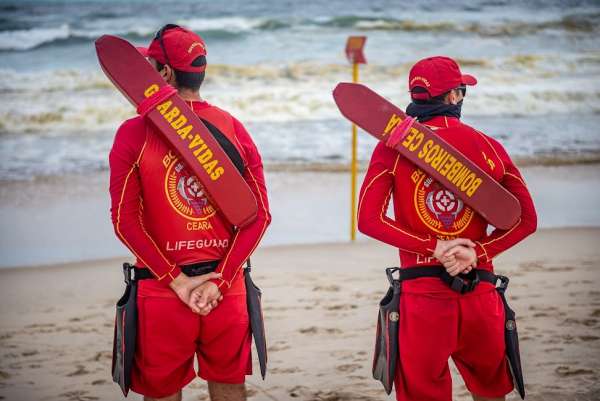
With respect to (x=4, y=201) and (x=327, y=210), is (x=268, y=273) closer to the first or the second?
(x=327, y=210)

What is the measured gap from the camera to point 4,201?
30.1ft

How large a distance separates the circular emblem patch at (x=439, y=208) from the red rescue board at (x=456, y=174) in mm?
66

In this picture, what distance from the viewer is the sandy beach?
4.36 meters

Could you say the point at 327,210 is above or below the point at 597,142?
below

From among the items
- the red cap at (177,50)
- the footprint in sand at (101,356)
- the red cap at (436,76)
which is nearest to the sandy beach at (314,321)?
the footprint in sand at (101,356)

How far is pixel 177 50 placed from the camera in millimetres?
2842

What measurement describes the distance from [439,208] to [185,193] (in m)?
0.86

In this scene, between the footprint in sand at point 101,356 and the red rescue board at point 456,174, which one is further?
the footprint in sand at point 101,356

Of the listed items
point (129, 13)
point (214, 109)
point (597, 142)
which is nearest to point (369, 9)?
point (129, 13)

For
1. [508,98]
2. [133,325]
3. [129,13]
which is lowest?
[133,325]

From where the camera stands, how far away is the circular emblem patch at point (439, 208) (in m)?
2.95

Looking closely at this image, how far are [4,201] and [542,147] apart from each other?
7473mm

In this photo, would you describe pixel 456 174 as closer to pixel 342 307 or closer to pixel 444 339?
pixel 444 339

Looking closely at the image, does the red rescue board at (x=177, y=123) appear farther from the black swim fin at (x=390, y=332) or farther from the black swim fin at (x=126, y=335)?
the black swim fin at (x=390, y=332)
